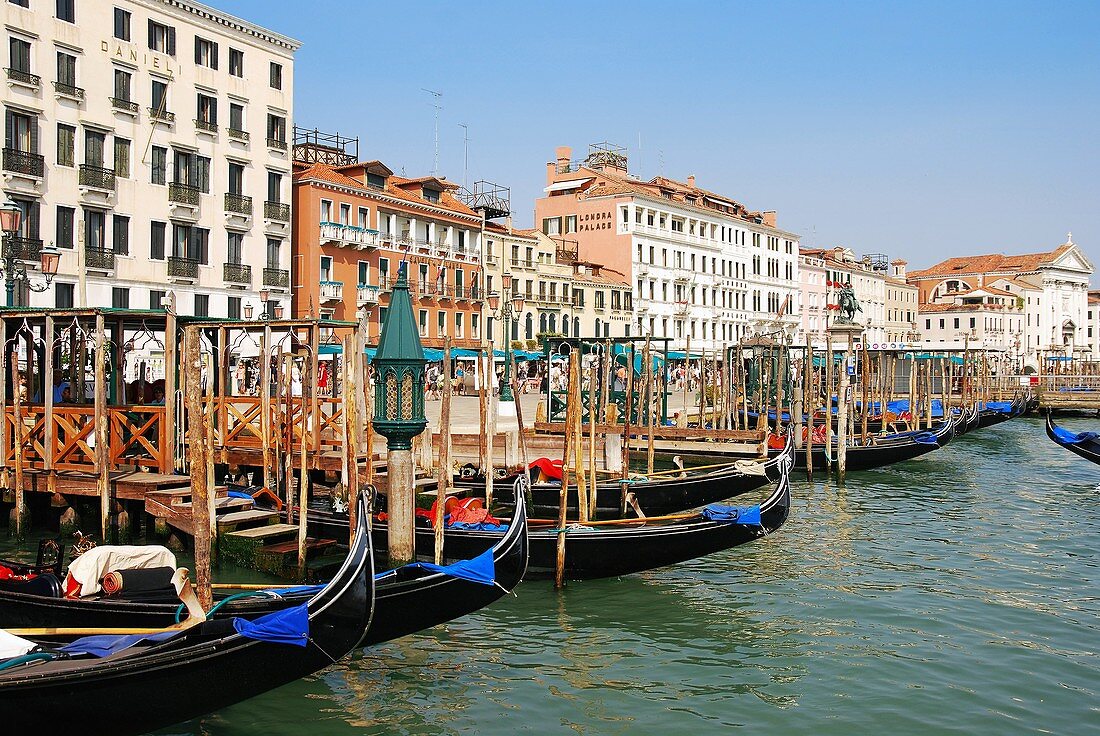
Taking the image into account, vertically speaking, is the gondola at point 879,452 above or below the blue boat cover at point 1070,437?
below

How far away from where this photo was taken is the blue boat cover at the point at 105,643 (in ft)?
19.6

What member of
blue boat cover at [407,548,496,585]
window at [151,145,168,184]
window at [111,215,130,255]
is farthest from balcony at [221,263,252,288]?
blue boat cover at [407,548,496,585]

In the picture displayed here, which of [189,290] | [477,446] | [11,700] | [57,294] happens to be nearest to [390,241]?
[189,290]

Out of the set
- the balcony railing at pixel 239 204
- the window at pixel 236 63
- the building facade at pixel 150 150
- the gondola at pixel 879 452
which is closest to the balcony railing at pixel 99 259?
the building facade at pixel 150 150

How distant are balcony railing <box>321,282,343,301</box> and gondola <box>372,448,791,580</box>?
22.2 m

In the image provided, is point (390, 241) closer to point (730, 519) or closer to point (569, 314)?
point (569, 314)

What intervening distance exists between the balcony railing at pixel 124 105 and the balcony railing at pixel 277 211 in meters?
4.78

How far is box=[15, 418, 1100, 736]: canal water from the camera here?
707cm

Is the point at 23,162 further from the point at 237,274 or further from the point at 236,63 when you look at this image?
the point at 236,63

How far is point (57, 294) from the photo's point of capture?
76.8 feet

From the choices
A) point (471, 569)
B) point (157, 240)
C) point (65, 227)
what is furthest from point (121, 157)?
point (471, 569)

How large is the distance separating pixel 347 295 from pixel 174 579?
26456mm

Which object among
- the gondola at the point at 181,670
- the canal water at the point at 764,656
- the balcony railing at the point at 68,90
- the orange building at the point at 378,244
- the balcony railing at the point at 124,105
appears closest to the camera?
the gondola at the point at 181,670

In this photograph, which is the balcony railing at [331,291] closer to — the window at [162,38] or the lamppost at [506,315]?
the lamppost at [506,315]
